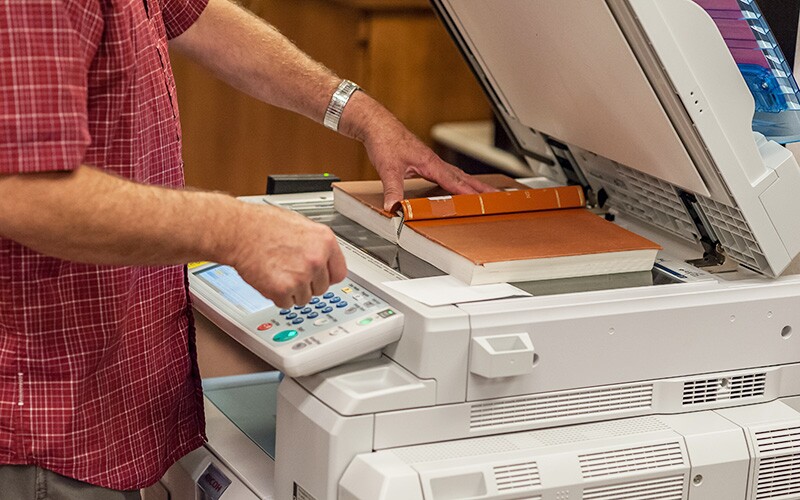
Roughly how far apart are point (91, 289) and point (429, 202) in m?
0.47

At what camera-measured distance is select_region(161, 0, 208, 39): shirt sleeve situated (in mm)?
1486

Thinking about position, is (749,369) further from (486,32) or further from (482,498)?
(486,32)

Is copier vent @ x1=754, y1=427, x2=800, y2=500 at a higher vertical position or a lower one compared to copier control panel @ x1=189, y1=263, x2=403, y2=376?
A: lower

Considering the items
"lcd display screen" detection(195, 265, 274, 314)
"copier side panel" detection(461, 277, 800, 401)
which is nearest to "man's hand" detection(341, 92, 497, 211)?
"lcd display screen" detection(195, 265, 274, 314)

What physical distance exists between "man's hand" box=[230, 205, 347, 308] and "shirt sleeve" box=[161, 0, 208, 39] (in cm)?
48

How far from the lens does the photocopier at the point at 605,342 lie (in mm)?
1177

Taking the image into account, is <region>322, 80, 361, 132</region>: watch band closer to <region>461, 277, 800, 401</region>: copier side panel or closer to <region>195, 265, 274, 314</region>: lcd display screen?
<region>195, 265, 274, 314</region>: lcd display screen

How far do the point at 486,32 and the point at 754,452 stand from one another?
68cm

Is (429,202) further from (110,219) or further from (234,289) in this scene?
(110,219)

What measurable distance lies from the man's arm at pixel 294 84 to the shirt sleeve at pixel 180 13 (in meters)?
0.04

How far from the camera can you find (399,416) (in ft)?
3.84

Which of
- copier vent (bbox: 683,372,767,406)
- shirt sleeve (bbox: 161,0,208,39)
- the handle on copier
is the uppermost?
shirt sleeve (bbox: 161,0,208,39)

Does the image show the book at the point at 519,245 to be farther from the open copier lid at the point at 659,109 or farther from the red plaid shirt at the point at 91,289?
the red plaid shirt at the point at 91,289

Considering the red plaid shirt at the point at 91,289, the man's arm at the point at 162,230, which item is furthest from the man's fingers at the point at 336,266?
the red plaid shirt at the point at 91,289
